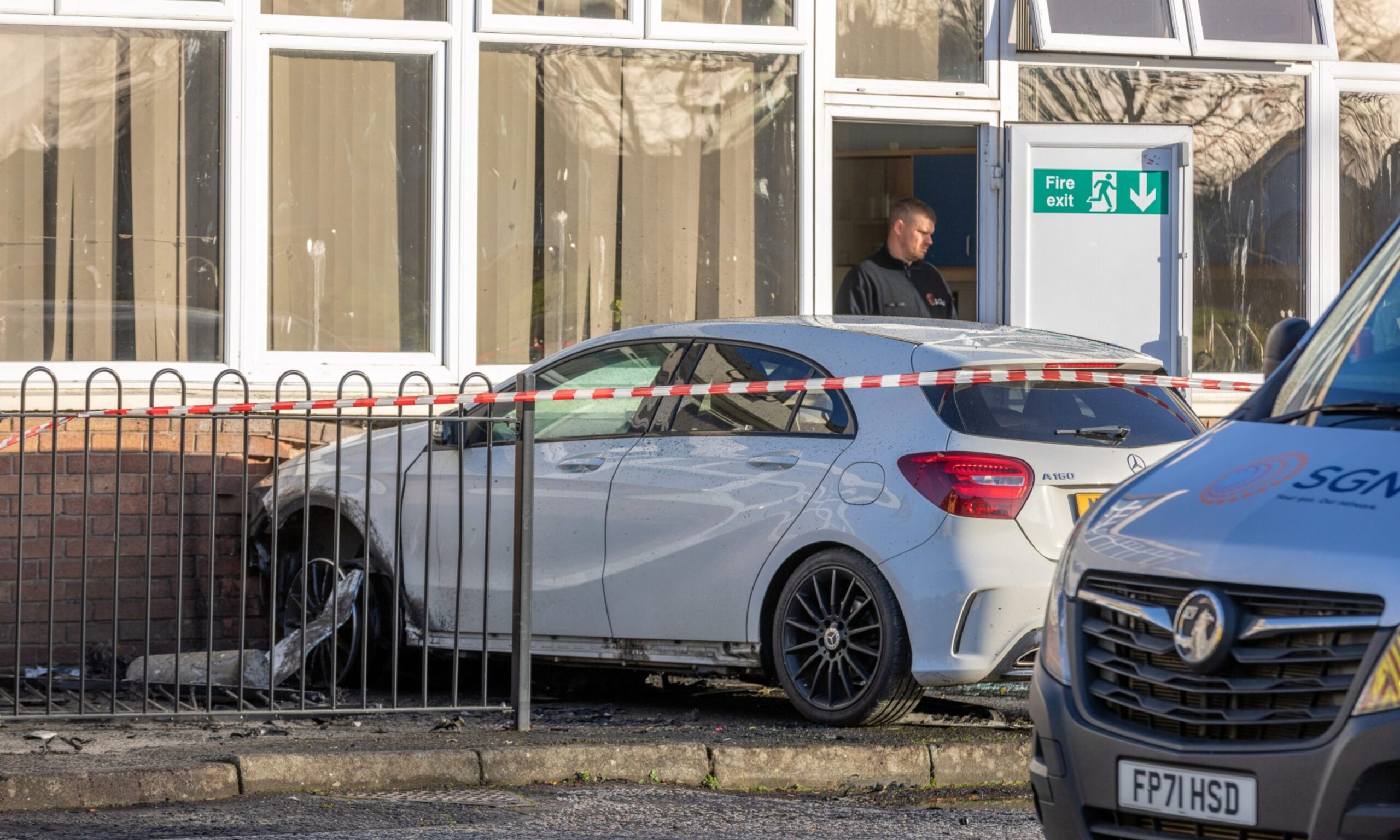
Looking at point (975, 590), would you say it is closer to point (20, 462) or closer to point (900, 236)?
point (20, 462)

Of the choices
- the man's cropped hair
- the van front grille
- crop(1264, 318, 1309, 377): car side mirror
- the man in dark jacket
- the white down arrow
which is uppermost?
the white down arrow

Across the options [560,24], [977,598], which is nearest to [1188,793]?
[977,598]

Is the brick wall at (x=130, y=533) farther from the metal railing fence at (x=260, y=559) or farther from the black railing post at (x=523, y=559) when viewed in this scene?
the black railing post at (x=523, y=559)

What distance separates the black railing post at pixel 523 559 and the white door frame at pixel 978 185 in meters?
4.81

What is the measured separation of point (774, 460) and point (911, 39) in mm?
5362

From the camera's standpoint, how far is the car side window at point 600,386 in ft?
Answer: 27.0

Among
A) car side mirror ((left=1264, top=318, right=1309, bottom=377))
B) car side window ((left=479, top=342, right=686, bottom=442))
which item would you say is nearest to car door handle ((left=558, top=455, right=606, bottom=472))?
car side window ((left=479, top=342, right=686, bottom=442))

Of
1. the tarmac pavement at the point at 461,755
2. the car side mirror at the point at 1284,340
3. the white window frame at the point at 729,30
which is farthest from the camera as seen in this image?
the white window frame at the point at 729,30

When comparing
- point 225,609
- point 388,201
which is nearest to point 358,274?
point 388,201

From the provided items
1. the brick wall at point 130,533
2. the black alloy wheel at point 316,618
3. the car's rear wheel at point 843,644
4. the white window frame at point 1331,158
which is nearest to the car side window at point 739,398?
the car's rear wheel at point 843,644

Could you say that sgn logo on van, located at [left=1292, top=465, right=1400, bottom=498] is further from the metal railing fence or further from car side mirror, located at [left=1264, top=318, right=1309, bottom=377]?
the metal railing fence

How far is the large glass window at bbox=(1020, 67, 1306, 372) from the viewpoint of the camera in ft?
40.5

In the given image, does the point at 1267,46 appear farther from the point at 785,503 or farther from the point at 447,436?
the point at 447,436

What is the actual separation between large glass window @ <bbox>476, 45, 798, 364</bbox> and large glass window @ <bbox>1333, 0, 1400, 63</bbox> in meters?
3.87
